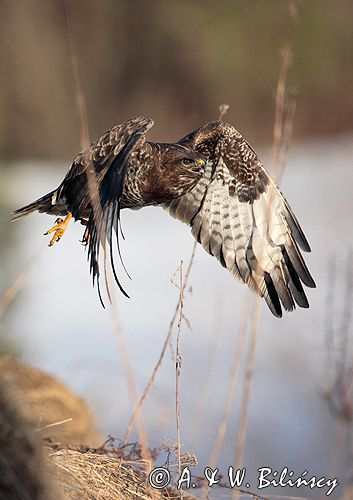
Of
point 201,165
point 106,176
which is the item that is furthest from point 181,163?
point 106,176

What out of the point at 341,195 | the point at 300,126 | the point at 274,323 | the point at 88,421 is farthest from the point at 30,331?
the point at 300,126

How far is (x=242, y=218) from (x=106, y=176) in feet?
3.59

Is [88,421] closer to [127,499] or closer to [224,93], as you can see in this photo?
[127,499]

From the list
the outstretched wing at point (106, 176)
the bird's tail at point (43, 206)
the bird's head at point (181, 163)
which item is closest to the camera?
the outstretched wing at point (106, 176)

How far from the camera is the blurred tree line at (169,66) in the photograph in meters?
18.0

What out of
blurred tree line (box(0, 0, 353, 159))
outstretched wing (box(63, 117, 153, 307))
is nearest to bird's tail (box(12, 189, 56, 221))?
outstretched wing (box(63, 117, 153, 307))

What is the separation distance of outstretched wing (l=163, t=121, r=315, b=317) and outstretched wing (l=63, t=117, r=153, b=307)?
0.56m

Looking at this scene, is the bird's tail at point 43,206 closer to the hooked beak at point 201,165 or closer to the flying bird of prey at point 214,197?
the flying bird of prey at point 214,197

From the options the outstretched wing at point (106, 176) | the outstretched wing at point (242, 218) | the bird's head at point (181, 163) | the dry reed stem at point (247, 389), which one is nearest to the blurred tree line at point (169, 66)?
the outstretched wing at point (242, 218)

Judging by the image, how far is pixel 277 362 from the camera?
25.6 ft

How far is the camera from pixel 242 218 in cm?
470

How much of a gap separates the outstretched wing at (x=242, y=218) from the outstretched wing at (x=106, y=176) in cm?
56

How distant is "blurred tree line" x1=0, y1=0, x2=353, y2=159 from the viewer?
1805 cm

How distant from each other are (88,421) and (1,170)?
10.2 feet
